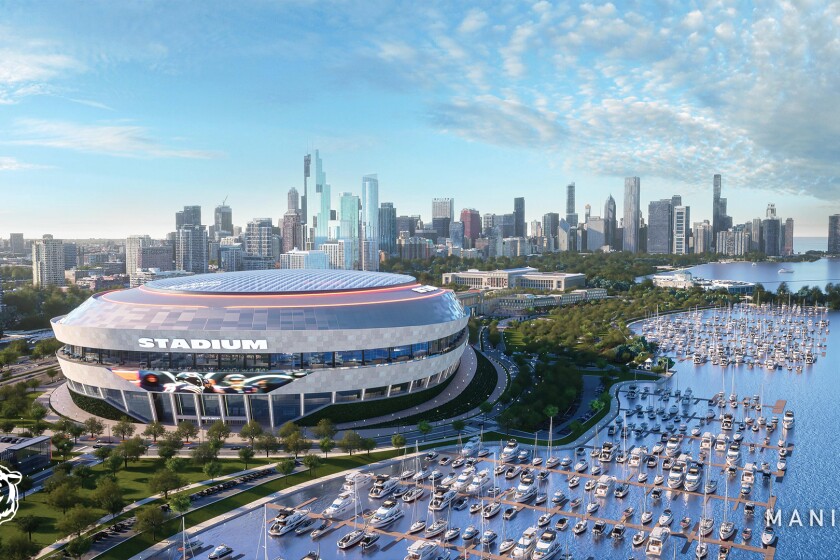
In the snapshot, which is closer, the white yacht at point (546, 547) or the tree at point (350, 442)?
the white yacht at point (546, 547)

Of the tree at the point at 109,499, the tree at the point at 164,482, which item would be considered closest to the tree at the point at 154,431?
the tree at the point at 164,482

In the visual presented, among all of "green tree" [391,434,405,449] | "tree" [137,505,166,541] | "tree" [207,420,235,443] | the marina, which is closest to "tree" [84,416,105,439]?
"tree" [207,420,235,443]

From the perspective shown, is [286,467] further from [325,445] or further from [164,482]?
[164,482]

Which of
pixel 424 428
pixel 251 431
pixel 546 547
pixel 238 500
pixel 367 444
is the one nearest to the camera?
pixel 546 547

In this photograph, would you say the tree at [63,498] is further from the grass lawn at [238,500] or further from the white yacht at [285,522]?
the white yacht at [285,522]

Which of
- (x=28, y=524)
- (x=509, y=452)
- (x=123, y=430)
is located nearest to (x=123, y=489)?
(x=28, y=524)

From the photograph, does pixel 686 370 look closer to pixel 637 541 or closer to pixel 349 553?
pixel 637 541

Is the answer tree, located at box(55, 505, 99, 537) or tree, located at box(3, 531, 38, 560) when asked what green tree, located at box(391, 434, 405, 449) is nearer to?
tree, located at box(55, 505, 99, 537)
